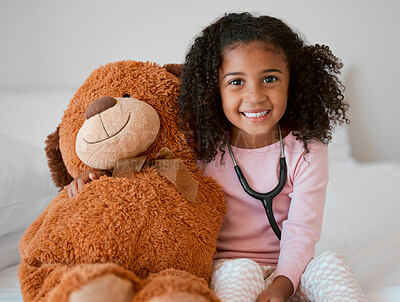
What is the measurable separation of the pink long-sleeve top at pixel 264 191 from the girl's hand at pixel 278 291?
4.3 inches

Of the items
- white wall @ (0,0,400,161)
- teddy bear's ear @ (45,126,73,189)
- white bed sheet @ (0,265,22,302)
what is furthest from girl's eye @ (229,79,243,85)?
white wall @ (0,0,400,161)

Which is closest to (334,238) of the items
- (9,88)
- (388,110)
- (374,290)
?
(374,290)

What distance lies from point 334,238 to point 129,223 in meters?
0.74

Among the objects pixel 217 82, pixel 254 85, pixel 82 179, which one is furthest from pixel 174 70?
pixel 82 179

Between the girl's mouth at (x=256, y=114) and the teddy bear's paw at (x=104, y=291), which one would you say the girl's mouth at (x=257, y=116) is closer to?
the girl's mouth at (x=256, y=114)

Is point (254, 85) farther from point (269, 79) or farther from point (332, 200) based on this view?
point (332, 200)

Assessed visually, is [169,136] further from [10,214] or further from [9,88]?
[9,88]

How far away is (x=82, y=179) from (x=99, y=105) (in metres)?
0.15

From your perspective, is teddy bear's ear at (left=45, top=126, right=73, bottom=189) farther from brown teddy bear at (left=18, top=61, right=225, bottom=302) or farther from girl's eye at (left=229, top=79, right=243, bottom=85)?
girl's eye at (left=229, top=79, right=243, bottom=85)

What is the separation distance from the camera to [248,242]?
3.13ft

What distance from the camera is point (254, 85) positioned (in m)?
0.86

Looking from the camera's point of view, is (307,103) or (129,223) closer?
(129,223)

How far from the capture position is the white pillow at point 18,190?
3.54 feet

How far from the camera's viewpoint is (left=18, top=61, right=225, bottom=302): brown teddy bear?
1.81ft
